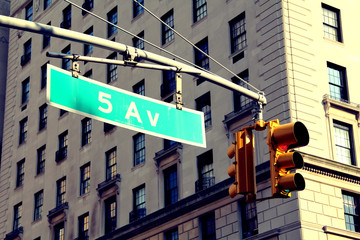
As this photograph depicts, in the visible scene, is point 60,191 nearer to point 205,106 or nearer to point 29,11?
point 205,106

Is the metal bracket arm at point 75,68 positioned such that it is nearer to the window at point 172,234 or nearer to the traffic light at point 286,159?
the traffic light at point 286,159

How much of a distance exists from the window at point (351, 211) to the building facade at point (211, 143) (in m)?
0.07

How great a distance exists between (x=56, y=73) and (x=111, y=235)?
31.0 m

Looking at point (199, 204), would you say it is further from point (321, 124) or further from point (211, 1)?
point (211, 1)

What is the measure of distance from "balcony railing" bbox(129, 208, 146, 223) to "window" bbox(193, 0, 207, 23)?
11.4 metres

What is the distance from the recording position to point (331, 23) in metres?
39.2

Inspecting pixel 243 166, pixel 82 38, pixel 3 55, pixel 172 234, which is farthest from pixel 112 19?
pixel 243 166

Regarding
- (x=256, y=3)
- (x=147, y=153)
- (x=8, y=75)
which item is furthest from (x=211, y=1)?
(x=8, y=75)

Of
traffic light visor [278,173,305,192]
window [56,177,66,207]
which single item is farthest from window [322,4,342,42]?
traffic light visor [278,173,305,192]

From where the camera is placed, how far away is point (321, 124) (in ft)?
117

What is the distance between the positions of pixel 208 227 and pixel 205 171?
2.95m

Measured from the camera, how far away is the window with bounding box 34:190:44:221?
51.3 meters

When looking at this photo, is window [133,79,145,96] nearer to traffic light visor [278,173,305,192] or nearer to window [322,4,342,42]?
window [322,4,342,42]

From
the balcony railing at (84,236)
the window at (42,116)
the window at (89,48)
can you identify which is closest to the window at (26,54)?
the window at (42,116)
